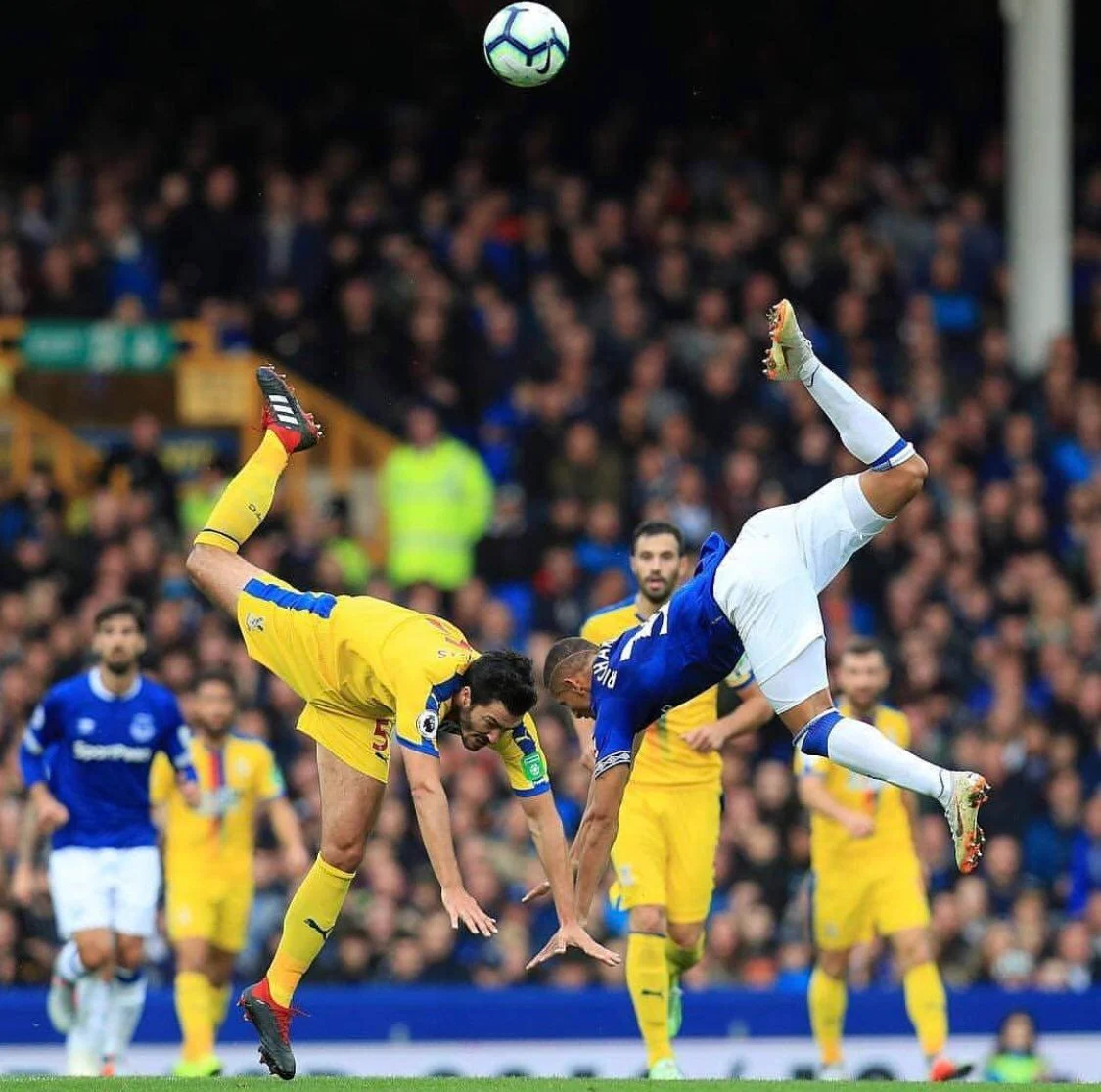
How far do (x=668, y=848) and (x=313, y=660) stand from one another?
2627mm

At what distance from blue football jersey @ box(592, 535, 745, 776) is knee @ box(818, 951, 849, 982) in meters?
3.28

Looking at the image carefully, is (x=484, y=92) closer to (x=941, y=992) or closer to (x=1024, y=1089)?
(x=941, y=992)

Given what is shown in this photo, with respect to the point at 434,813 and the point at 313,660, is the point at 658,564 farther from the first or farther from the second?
the point at 434,813

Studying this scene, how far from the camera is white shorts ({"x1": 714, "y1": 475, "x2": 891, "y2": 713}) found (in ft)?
37.0

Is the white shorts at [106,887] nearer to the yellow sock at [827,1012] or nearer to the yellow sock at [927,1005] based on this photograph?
the yellow sock at [827,1012]

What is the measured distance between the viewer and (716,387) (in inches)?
832

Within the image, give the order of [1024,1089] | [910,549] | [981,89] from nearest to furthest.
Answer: [1024,1089] → [910,549] → [981,89]

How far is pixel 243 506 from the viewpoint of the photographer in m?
12.1

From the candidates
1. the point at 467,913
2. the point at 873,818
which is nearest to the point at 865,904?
the point at 873,818

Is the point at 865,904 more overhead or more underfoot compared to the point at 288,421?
more underfoot

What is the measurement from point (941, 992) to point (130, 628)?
183 inches

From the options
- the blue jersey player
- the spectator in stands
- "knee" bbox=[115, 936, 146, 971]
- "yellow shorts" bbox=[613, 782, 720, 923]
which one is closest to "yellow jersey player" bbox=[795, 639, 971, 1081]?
"yellow shorts" bbox=[613, 782, 720, 923]

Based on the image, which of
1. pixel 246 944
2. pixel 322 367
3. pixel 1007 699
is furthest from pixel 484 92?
pixel 246 944

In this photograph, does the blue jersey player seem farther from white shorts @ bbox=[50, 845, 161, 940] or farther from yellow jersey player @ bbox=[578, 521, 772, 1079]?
white shorts @ bbox=[50, 845, 161, 940]
